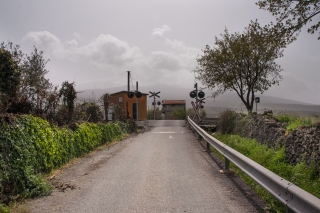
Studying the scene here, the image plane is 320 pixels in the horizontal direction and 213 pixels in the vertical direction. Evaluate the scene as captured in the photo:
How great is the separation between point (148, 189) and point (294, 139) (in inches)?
162

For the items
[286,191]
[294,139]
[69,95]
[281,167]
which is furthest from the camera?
[69,95]

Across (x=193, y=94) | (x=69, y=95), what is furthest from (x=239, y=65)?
Result: (x=69, y=95)

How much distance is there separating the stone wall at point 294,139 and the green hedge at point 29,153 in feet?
17.9

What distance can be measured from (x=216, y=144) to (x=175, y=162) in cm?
140

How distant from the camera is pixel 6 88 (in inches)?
338

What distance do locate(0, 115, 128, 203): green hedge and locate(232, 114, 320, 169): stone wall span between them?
5.45 metres

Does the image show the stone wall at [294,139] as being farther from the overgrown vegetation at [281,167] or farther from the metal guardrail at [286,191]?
the metal guardrail at [286,191]

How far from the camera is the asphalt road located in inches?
201

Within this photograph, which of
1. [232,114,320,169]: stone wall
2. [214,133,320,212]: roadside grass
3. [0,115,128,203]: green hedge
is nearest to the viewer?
[214,133,320,212]: roadside grass

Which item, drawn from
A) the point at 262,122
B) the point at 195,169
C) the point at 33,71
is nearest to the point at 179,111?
the point at 33,71

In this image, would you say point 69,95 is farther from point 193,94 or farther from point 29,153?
point 193,94

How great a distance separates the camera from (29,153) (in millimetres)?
6504

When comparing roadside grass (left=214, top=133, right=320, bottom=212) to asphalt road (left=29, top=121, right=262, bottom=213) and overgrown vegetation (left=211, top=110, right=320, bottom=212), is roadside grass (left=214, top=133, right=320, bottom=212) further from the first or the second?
asphalt road (left=29, top=121, right=262, bottom=213)

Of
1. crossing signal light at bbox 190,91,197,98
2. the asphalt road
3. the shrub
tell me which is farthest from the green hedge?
crossing signal light at bbox 190,91,197,98
